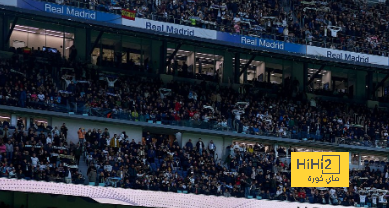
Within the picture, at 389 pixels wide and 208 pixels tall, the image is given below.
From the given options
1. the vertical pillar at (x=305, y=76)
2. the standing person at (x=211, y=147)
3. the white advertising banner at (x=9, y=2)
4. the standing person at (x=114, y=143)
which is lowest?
the standing person at (x=211, y=147)

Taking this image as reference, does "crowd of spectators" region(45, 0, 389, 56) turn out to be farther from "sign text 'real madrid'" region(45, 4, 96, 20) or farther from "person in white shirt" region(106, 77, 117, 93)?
"person in white shirt" region(106, 77, 117, 93)

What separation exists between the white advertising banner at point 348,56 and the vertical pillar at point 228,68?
4.77 m

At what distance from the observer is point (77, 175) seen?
34750mm

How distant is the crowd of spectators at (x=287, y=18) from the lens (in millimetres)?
44562

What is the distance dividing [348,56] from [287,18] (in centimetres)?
451

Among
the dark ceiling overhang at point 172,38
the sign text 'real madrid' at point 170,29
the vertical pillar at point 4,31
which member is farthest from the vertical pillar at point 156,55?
the vertical pillar at point 4,31

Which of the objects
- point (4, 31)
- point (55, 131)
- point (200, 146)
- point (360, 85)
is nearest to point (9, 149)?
point (55, 131)

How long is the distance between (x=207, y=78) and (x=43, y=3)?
38.4ft

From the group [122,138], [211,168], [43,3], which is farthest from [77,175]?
[43,3]

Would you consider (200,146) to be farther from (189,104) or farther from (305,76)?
(305,76)

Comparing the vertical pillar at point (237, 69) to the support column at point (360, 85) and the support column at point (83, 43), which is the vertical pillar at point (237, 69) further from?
the support column at point (83, 43)

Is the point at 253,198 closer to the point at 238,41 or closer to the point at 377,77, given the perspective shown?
the point at 238,41

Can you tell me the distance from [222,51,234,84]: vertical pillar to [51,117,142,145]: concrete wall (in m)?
8.40

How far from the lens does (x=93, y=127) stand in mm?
40781
